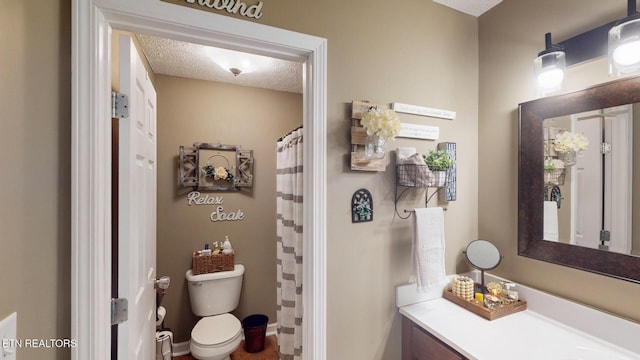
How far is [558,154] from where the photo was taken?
1.27 m

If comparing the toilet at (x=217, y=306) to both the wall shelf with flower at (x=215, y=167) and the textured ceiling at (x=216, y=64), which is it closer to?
the wall shelf with flower at (x=215, y=167)

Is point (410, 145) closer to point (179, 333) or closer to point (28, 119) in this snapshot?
point (28, 119)

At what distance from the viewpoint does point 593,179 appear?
44.9 inches

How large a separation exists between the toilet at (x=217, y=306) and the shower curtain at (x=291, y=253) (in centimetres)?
44

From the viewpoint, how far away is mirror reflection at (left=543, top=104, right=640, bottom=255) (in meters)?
1.04

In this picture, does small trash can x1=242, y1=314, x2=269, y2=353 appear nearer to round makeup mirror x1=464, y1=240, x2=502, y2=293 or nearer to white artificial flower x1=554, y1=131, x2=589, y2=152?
round makeup mirror x1=464, y1=240, x2=502, y2=293

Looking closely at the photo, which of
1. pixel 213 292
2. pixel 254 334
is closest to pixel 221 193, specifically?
pixel 213 292

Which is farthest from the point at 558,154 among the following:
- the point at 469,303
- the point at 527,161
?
the point at 469,303

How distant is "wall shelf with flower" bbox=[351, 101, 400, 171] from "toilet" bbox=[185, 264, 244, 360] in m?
1.67

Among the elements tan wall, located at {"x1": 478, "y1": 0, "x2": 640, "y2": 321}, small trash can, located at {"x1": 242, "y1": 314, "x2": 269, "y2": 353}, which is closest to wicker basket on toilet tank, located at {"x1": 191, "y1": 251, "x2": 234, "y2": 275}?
small trash can, located at {"x1": 242, "y1": 314, "x2": 269, "y2": 353}

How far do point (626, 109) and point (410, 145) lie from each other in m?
0.85

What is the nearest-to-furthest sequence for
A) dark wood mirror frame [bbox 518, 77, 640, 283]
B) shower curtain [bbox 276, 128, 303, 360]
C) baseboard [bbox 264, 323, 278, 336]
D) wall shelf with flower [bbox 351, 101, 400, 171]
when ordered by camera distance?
1. dark wood mirror frame [bbox 518, 77, 640, 283]
2. wall shelf with flower [bbox 351, 101, 400, 171]
3. shower curtain [bbox 276, 128, 303, 360]
4. baseboard [bbox 264, 323, 278, 336]

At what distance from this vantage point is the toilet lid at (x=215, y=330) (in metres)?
1.88

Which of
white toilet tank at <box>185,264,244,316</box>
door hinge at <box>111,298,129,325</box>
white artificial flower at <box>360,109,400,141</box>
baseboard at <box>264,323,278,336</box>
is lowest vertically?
baseboard at <box>264,323,278,336</box>
